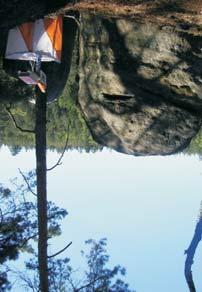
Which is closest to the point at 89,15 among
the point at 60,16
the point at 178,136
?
the point at 60,16

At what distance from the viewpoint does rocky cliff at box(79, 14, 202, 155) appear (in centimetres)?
1130

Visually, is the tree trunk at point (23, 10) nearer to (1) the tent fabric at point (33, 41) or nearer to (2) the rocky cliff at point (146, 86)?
(1) the tent fabric at point (33, 41)

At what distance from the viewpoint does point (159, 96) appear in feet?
38.4

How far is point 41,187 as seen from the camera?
10781 millimetres

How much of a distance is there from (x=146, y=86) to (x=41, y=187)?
3.58 metres

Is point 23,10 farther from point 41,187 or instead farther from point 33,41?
point 41,187

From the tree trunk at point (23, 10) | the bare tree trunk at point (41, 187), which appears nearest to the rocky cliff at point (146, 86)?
the bare tree trunk at point (41, 187)

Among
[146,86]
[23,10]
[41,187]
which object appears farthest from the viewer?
[146,86]

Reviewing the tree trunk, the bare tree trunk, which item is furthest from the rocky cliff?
the tree trunk

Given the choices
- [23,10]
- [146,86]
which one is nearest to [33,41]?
[23,10]

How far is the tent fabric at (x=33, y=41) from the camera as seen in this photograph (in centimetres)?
1005

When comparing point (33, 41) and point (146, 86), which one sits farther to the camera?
point (146, 86)

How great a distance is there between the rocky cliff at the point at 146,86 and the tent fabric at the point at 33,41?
1.90m

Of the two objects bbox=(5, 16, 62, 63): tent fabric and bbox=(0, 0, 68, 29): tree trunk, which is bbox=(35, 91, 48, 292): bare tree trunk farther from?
bbox=(0, 0, 68, 29): tree trunk
